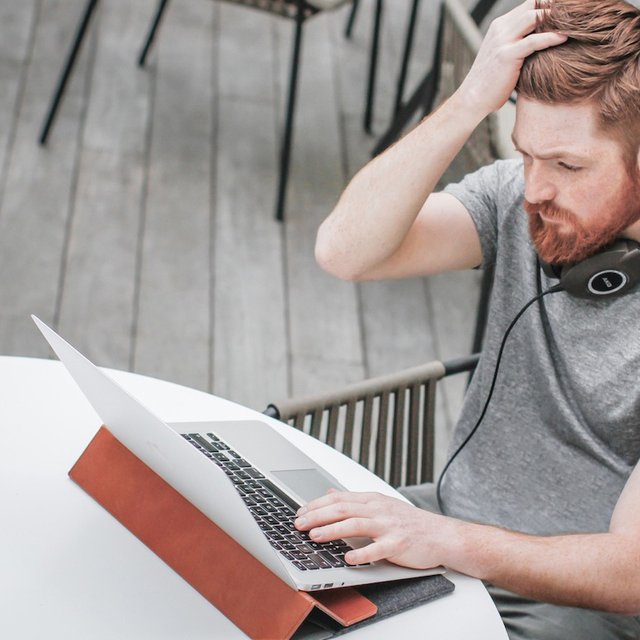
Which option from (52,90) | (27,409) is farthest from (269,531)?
(52,90)

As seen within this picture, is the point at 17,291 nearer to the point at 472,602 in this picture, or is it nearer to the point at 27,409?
the point at 27,409

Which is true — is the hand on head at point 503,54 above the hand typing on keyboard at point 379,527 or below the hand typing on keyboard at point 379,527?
above

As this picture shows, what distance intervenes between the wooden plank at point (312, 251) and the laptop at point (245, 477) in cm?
115

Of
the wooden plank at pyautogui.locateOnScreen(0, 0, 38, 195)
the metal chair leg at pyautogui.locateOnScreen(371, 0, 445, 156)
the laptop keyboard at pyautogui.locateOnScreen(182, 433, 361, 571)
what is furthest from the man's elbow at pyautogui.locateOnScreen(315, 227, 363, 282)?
the wooden plank at pyautogui.locateOnScreen(0, 0, 38, 195)

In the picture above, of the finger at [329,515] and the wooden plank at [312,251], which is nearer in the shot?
the finger at [329,515]

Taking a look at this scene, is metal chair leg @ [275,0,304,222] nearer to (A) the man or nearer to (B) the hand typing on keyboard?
(A) the man

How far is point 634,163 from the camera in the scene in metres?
1.14

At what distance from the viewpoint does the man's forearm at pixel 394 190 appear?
1.27 metres

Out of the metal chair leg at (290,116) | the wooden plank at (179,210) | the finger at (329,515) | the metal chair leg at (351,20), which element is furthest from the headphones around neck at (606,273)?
the metal chair leg at (351,20)

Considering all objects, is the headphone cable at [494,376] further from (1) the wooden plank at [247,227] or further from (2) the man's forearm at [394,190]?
(1) the wooden plank at [247,227]

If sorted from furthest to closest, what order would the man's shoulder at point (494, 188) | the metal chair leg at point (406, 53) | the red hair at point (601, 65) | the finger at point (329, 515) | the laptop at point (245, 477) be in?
the metal chair leg at point (406, 53)
the man's shoulder at point (494, 188)
the red hair at point (601, 65)
the finger at point (329, 515)
the laptop at point (245, 477)

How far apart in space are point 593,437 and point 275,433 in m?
0.36

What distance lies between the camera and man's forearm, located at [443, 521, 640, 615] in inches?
38.9

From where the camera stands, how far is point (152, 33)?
9.56 feet
